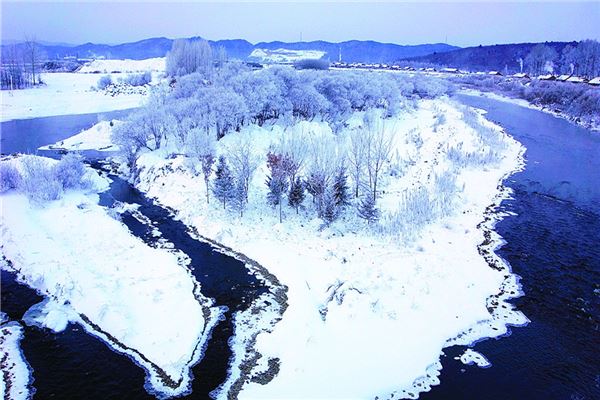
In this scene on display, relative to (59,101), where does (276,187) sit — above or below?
below

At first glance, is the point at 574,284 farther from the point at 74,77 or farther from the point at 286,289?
the point at 74,77

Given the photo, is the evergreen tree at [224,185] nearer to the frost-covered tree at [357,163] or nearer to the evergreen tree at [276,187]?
the evergreen tree at [276,187]

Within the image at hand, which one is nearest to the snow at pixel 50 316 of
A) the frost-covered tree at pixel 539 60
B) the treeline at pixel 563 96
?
the treeline at pixel 563 96

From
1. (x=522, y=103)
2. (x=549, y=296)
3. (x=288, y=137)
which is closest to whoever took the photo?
(x=549, y=296)

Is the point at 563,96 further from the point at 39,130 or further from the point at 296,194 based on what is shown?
the point at 39,130

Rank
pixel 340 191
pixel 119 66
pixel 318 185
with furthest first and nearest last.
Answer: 1. pixel 119 66
2. pixel 318 185
3. pixel 340 191

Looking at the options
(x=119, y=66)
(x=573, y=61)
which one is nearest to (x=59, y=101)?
(x=119, y=66)
